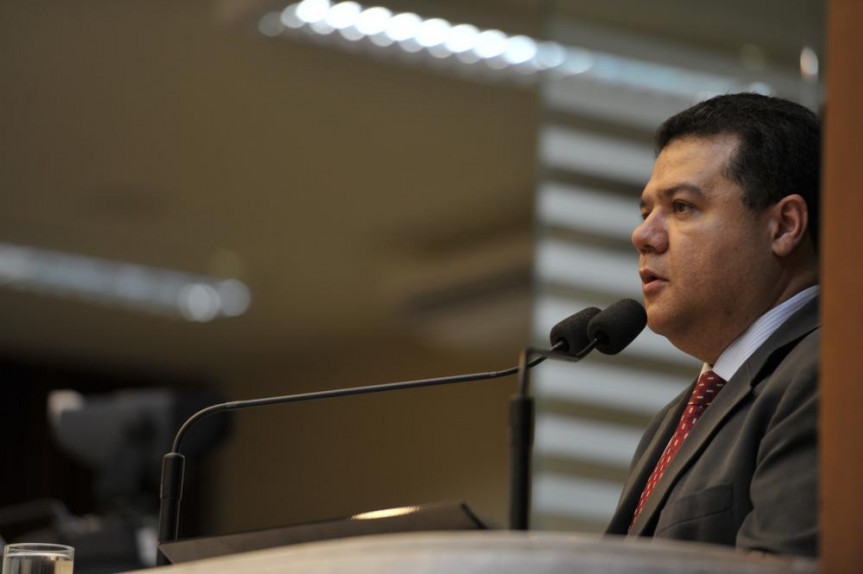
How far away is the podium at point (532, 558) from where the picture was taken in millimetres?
1075

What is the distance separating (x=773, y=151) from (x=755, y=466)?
1.72ft

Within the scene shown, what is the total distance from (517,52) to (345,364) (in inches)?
192

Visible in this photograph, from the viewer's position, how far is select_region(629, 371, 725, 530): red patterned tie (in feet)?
6.10

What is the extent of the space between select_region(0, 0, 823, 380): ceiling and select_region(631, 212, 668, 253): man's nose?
250cm

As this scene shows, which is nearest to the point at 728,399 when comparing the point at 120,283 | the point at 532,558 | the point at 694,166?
the point at 694,166

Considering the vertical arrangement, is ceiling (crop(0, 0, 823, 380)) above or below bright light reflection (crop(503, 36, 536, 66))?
below

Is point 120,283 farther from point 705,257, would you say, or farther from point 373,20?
point 705,257

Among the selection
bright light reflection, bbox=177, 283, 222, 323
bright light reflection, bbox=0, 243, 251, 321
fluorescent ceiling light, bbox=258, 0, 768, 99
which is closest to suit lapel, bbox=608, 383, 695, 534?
fluorescent ceiling light, bbox=258, 0, 768, 99

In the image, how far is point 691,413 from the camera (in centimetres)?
190

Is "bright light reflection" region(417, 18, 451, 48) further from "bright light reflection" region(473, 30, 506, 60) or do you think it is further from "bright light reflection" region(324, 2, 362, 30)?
"bright light reflection" region(324, 2, 362, 30)

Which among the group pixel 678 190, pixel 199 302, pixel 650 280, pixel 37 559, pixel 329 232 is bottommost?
pixel 37 559

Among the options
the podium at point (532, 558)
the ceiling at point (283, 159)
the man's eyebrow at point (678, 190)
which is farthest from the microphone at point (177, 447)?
the ceiling at point (283, 159)

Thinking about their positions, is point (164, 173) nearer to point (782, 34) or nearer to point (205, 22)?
point (205, 22)

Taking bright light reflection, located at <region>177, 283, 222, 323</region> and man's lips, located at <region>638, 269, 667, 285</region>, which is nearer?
man's lips, located at <region>638, 269, 667, 285</region>
